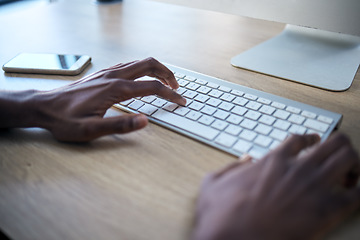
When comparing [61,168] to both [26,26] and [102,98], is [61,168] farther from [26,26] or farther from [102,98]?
[26,26]

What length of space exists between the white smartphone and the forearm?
188 millimetres

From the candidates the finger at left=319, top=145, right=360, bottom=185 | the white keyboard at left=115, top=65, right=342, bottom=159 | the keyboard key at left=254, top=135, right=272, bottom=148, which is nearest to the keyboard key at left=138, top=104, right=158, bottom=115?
the white keyboard at left=115, top=65, right=342, bottom=159

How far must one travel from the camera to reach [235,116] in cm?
52

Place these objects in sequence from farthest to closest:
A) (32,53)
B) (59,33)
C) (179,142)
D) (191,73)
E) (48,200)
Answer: (59,33) < (32,53) < (191,73) < (179,142) < (48,200)

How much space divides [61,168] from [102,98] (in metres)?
0.14

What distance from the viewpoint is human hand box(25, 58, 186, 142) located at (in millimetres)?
487

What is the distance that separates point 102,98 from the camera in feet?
1.73

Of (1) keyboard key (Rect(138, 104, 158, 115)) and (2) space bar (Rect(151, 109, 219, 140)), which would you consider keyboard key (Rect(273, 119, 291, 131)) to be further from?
(1) keyboard key (Rect(138, 104, 158, 115))

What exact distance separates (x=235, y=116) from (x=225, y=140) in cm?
6

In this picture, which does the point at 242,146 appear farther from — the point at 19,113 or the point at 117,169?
the point at 19,113

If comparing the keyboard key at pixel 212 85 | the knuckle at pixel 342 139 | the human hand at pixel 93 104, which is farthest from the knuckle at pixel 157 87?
the knuckle at pixel 342 139

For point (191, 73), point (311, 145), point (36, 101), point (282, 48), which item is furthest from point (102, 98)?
point (282, 48)

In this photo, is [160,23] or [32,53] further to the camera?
[160,23]

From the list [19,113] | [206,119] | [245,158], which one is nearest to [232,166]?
[245,158]
